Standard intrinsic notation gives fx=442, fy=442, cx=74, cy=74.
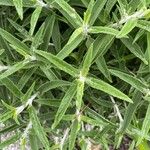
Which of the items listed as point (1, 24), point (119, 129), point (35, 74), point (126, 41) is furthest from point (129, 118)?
point (1, 24)

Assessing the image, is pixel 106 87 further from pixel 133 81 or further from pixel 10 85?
pixel 10 85

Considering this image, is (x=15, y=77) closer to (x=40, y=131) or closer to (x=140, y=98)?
(x=40, y=131)

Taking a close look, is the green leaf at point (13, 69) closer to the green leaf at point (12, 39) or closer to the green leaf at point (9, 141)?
the green leaf at point (12, 39)

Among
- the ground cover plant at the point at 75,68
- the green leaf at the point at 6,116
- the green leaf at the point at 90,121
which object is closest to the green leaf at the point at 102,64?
the ground cover plant at the point at 75,68

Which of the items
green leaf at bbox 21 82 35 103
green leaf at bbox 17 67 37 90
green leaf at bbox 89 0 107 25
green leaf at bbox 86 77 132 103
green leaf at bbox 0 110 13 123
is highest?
green leaf at bbox 89 0 107 25

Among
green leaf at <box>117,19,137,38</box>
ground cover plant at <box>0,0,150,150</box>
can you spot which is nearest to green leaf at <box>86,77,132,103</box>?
ground cover plant at <box>0,0,150,150</box>

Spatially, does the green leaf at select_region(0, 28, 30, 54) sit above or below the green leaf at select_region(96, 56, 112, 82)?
Answer: above

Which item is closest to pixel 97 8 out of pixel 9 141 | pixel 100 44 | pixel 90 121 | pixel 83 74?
pixel 100 44

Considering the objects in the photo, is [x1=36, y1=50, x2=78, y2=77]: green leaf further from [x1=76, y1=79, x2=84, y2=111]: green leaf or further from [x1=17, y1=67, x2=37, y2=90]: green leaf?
[x1=17, y1=67, x2=37, y2=90]: green leaf
